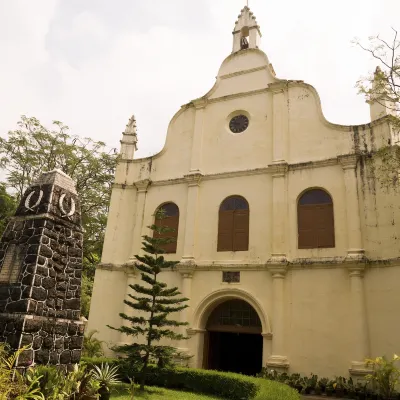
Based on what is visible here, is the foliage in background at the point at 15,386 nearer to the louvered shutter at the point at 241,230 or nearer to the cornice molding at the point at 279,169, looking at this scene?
the louvered shutter at the point at 241,230

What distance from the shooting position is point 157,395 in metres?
9.44

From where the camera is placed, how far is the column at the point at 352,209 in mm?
11492

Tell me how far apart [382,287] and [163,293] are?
627 cm

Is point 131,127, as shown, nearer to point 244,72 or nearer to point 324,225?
point 244,72

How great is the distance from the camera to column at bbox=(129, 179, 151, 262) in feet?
48.9

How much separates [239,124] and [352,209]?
18.4 feet

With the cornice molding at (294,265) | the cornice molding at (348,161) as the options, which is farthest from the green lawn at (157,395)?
the cornice molding at (348,161)

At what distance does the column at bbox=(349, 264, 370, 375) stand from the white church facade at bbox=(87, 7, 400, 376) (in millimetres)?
28

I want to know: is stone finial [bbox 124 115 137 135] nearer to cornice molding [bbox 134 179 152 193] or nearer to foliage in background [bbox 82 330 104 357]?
cornice molding [bbox 134 179 152 193]

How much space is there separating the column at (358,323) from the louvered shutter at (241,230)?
3563 mm

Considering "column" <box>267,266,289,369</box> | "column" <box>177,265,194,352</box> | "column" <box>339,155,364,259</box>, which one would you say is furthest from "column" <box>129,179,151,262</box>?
"column" <box>339,155,364,259</box>

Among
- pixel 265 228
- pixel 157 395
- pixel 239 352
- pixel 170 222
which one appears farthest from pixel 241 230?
pixel 157 395

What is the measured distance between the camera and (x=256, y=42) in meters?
16.3

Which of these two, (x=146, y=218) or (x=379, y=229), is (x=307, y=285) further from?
(x=146, y=218)
